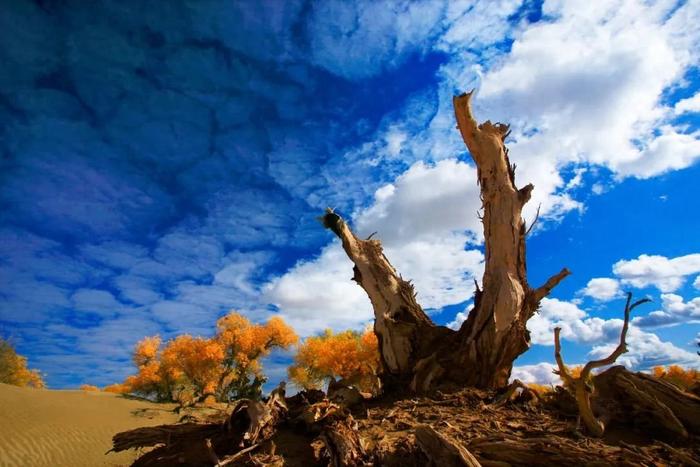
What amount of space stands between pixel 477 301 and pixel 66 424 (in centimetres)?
2735

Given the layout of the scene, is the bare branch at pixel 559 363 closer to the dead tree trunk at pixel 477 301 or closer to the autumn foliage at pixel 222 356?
the dead tree trunk at pixel 477 301

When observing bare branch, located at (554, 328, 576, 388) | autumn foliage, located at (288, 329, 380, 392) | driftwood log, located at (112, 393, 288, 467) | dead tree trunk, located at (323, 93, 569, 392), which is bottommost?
driftwood log, located at (112, 393, 288, 467)

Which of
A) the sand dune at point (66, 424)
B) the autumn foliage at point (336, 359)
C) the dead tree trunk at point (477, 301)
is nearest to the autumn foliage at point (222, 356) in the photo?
the autumn foliage at point (336, 359)

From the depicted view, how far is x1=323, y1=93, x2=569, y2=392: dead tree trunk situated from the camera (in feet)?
30.5

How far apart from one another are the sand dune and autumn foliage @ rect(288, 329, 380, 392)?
1769 cm

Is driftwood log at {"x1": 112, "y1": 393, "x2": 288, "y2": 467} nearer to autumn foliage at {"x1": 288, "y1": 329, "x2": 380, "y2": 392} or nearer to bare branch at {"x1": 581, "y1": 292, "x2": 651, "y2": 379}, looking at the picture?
bare branch at {"x1": 581, "y1": 292, "x2": 651, "y2": 379}

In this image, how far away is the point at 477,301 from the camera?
10125 millimetres

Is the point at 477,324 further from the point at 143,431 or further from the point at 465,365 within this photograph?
the point at 143,431

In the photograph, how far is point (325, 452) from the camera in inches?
191

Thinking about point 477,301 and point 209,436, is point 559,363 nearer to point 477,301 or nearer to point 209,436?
point 209,436

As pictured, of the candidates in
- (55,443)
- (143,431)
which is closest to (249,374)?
(55,443)

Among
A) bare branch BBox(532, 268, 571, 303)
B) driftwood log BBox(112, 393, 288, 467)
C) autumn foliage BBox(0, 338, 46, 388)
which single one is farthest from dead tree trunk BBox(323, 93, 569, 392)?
autumn foliage BBox(0, 338, 46, 388)

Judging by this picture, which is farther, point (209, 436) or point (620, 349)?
point (209, 436)

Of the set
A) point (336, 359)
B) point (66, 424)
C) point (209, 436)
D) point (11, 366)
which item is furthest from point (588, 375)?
point (11, 366)
